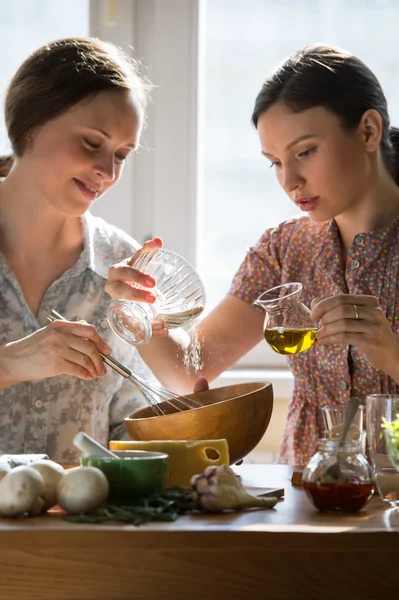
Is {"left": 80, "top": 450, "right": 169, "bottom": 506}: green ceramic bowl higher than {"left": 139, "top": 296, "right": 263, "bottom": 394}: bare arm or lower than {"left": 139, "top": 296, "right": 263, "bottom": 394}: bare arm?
lower

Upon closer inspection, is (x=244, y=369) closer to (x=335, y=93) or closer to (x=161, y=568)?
(x=335, y=93)

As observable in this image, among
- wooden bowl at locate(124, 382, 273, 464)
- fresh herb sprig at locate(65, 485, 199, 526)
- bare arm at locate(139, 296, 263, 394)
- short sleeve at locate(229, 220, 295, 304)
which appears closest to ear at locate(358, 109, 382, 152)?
short sleeve at locate(229, 220, 295, 304)

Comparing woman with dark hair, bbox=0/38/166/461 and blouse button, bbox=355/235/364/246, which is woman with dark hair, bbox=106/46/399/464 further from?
woman with dark hair, bbox=0/38/166/461

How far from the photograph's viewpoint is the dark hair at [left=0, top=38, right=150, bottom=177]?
1929 mm

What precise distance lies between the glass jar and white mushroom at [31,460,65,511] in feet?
1.08

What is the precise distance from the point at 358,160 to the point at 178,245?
1.01 metres

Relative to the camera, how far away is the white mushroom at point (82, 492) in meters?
1.08

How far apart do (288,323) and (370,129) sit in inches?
28.3

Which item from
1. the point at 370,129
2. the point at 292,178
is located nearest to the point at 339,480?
the point at 292,178

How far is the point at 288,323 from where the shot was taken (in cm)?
152

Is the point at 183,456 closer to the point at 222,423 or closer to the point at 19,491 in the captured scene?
the point at 222,423

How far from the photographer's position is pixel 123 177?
2.91m

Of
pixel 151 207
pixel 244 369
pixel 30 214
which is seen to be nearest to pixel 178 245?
pixel 151 207

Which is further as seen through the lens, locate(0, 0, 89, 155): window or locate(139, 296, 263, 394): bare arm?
locate(0, 0, 89, 155): window
